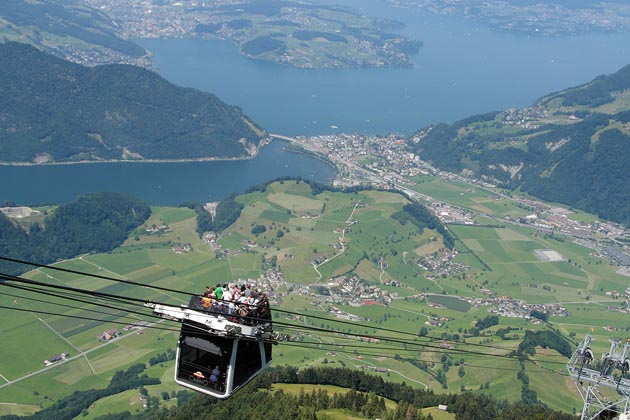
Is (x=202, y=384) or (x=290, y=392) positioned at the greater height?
(x=202, y=384)

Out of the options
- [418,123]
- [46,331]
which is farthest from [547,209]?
[46,331]

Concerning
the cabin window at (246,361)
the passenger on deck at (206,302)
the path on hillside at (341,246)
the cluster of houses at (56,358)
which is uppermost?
the passenger on deck at (206,302)

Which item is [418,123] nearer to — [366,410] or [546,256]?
[546,256]

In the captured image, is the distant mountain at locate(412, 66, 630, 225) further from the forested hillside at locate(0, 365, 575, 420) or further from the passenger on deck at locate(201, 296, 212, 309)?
the passenger on deck at locate(201, 296, 212, 309)

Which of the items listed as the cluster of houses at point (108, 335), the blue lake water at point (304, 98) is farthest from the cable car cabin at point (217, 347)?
the blue lake water at point (304, 98)

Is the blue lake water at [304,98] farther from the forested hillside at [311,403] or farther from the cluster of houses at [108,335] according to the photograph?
the forested hillside at [311,403]

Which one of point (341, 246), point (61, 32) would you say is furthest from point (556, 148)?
point (61, 32)

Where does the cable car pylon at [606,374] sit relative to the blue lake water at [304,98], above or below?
above
